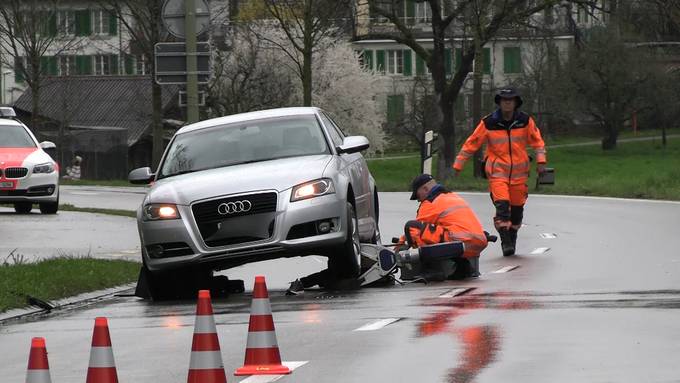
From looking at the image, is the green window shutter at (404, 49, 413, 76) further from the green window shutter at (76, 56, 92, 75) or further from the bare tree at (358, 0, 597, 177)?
the bare tree at (358, 0, 597, 177)

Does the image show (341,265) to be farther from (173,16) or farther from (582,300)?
(173,16)

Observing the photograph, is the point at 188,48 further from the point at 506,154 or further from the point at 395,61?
the point at 395,61

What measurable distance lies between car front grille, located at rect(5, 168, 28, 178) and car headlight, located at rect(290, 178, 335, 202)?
16.1m

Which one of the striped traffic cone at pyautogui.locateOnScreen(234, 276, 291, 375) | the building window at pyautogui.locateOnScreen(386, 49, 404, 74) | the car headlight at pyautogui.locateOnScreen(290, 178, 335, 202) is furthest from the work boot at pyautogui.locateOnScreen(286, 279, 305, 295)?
the building window at pyautogui.locateOnScreen(386, 49, 404, 74)

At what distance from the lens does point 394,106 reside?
353 ft

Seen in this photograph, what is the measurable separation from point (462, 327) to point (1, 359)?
2858 mm

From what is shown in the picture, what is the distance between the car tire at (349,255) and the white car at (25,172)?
15.5 metres

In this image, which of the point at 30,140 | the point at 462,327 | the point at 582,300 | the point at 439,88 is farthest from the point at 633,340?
A: the point at 439,88

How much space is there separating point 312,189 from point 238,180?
24.8 inches

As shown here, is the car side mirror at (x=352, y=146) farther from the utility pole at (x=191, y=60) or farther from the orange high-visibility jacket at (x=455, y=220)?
the utility pole at (x=191, y=60)

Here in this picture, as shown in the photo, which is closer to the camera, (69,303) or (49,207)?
(69,303)

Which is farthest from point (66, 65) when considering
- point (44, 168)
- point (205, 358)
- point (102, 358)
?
point (102, 358)

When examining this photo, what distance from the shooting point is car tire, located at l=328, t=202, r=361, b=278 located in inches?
619

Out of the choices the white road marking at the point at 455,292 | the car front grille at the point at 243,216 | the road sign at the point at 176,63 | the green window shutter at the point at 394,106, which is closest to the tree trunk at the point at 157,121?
the road sign at the point at 176,63
